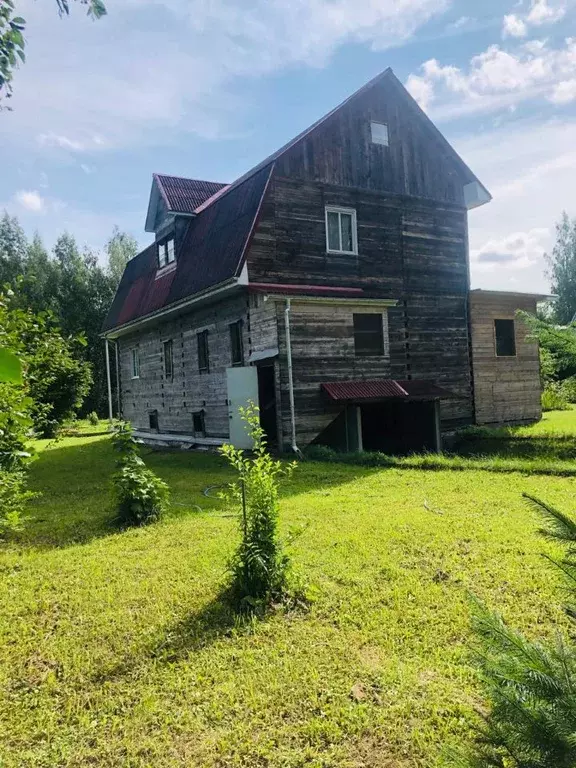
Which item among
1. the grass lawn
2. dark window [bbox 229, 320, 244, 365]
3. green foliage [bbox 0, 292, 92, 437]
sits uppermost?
dark window [bbox 229, 320, 244, 365]

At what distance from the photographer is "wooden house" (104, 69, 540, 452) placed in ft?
45.2

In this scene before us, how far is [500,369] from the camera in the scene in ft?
57.9

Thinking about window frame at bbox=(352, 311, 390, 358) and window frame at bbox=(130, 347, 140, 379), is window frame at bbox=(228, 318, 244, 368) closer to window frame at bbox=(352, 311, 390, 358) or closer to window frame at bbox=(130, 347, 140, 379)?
window frame at bbox=(352, 311, 390, 358)

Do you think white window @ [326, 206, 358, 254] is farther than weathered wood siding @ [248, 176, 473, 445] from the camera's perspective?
Yes

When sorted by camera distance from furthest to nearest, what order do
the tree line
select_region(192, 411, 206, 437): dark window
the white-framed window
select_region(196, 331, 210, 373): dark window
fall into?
Result: 1. the tree line
2. the white-framed window
3. select_region(192, 411, 206, 437): dark window
4. select_region(196, 331, 210, 373): dark window

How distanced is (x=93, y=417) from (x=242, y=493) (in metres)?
29.7

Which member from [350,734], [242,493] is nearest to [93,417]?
[242,493]

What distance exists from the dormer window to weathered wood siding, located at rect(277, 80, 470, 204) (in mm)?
5523

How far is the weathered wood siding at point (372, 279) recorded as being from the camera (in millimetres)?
13820

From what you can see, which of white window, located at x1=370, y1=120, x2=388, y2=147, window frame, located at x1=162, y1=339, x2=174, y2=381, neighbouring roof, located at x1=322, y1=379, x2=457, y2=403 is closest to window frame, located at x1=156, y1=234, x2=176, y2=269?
window frame, located at x1=162, y1=339, x2=174, y2=381

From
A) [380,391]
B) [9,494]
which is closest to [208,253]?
[380,391]

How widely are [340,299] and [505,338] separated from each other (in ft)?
22.9

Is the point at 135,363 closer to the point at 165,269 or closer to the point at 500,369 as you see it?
the point at 165,269

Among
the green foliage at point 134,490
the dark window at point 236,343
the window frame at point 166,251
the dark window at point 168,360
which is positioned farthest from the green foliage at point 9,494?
the window frame at point 166,251
